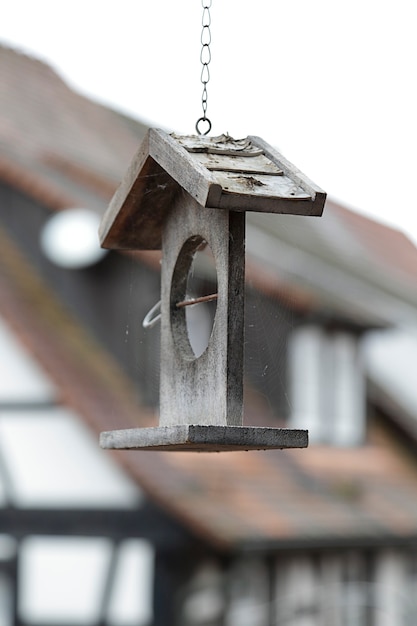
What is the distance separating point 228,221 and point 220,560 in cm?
557

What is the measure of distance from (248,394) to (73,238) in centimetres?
161

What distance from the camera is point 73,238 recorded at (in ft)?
30.4

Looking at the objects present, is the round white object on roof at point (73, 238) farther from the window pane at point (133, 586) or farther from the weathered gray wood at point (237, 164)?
the weathered gray wood at point (237, 164)

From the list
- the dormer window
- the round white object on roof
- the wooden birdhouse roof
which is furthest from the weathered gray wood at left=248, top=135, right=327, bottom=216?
the dormer window

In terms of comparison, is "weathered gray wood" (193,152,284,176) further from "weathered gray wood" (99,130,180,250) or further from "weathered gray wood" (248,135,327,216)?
"weathered gray wood" (99,130,180,250)

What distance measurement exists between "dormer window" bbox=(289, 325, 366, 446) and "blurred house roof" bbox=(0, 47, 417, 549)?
198mm

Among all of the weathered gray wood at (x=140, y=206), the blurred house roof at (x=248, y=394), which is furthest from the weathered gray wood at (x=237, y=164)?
the blurred house roof at (x=248, y=394)

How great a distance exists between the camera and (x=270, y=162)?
336cm

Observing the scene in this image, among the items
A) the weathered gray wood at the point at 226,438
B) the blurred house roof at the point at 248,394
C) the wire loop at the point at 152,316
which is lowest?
the weathered gray wood at the point at 226,438

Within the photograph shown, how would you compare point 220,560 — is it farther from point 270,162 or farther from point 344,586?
point 270,162

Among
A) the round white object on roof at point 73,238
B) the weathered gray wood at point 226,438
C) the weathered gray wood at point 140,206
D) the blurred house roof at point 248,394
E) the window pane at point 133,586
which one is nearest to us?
the weathered gray wood at point 226,438

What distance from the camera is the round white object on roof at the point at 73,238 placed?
913 centimetres

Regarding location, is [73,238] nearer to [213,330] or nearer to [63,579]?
[63,579]

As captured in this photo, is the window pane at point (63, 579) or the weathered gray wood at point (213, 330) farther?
the window pane at point (63, 579)
